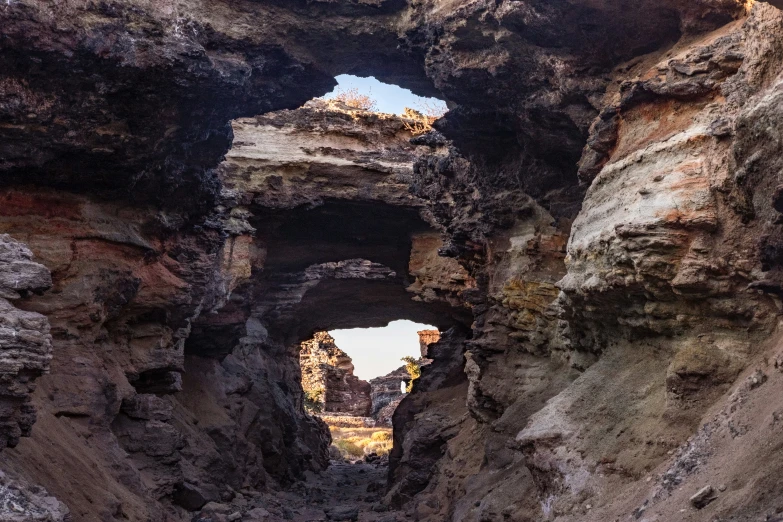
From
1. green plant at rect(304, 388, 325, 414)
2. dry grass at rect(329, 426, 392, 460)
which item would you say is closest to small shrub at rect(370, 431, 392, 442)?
dry grass at rect(329, 426, 392, 460)

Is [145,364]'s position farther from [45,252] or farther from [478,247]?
[478,247]

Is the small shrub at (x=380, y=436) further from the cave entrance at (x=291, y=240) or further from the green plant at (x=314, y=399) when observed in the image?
the cave entrance at (x=291, y=240)

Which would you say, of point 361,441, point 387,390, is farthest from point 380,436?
point 387,390

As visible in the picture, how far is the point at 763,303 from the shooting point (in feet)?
16.3

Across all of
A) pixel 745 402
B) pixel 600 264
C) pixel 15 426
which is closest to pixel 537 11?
pixel 600 264

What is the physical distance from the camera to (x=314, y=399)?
30375mm

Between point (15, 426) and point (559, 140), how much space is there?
6430 millimetres

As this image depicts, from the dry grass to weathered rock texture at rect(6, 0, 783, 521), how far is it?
11.4m

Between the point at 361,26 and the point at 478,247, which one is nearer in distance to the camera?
the point at 361,26

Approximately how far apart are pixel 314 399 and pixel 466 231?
19.8 m

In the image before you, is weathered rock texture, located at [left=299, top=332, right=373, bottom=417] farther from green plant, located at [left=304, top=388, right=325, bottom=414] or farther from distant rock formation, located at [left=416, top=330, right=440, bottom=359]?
distant rock formation, located at [left=416, top=330, right=440, bottom=359]

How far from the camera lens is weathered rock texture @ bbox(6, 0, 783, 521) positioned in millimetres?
5125

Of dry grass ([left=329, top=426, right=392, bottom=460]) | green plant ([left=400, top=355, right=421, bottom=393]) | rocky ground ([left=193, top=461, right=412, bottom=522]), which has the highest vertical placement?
green plant ([left=400, top=355, right=421, bottom=393])

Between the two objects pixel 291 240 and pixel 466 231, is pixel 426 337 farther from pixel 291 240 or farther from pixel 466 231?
pixel 466 231
